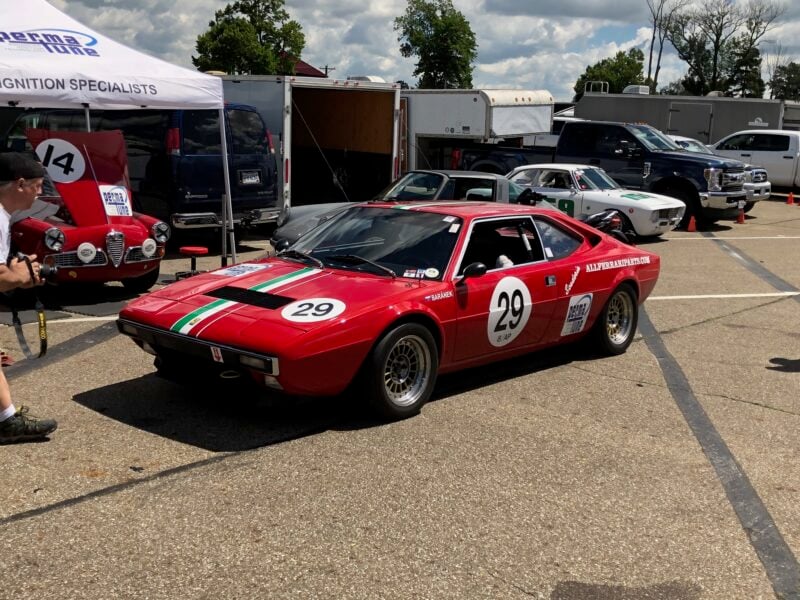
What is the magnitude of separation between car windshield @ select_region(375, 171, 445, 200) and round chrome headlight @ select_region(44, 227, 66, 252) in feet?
16.4

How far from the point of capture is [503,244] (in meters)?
6.45

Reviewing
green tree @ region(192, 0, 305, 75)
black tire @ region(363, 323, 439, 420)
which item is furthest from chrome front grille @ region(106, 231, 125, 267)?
green tree @ region(192, 0, 305, 75)

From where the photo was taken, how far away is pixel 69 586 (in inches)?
133

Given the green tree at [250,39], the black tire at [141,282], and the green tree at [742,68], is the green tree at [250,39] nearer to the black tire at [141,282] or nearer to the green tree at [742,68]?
the black tire at [141,282]

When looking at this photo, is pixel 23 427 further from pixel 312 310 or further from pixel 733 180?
pixel 733 180

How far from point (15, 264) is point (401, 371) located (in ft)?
7.35

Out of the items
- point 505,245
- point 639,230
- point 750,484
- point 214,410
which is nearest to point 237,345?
point 214,410

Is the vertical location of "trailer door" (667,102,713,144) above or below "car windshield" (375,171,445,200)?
above

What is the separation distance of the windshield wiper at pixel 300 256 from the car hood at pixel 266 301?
0.23 ft

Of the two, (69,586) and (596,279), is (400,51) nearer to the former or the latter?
(596,279)

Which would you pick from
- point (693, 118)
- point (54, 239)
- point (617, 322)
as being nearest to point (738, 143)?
point (693, 118)

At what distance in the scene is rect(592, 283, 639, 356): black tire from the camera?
7141mm

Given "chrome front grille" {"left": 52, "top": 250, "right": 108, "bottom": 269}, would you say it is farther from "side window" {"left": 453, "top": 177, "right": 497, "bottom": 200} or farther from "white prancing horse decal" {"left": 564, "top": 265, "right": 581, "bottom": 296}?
"side window" {"left": 453, "top": 177, "right": 497, "bottom": 200}

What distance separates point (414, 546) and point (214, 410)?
2109 millimetres
